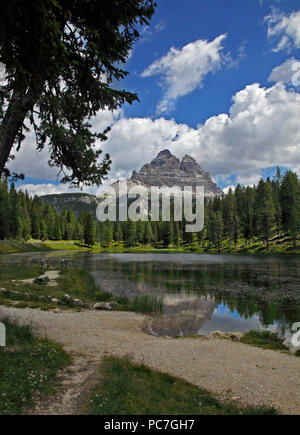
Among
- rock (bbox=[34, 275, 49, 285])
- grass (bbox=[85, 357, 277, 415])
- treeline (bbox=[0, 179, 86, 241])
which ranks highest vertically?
treeline (bbox=[0, 179, 86, 241])

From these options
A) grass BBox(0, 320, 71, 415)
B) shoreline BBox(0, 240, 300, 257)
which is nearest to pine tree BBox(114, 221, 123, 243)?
shoreline BBox(0, 240, 300, 257)

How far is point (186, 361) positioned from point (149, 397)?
165 inches

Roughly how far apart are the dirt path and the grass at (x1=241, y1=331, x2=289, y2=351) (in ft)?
3.44

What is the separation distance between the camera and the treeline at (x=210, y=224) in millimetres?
84938

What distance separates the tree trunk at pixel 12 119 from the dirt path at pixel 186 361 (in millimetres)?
7179

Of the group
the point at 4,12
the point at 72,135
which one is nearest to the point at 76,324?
the point at 72,135

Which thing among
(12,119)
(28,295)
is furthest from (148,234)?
(12,119)

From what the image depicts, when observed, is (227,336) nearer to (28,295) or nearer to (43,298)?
(43,298)

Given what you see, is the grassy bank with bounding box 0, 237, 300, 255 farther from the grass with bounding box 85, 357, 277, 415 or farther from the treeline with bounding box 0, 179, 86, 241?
the grass with bounding box 85, 357, 277, 415

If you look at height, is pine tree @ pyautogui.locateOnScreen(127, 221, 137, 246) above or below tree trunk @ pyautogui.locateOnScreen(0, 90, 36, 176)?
below

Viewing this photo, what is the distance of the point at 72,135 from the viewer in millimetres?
10938

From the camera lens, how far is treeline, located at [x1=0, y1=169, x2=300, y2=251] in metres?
84.9

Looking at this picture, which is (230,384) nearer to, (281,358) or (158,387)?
(158,387)
